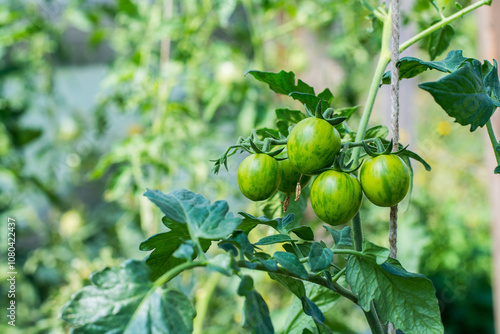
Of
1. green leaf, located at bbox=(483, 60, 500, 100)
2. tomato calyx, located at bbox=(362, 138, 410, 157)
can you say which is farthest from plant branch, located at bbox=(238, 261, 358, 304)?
green leaf, located at bbox=(483, 60, 500, 100)

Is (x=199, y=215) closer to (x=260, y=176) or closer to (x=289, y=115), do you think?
(x=260, y=176)

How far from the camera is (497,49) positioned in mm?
1017

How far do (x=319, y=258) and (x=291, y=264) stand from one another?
21 mm

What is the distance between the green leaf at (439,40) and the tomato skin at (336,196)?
0.84 ft

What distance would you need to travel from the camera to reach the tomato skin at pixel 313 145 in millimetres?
372

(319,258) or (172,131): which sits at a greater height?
(319,258)

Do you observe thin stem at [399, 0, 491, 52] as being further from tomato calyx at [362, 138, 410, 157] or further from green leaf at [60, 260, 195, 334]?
green leaf at [60, 260, 195, 334]

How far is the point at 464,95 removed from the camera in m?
0.37

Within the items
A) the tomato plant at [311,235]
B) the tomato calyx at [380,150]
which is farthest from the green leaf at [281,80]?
the tomato calyx at [380,150]

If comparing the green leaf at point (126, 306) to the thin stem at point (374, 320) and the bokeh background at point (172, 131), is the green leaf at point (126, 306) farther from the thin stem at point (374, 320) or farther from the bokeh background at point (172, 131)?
the bokeh background at point (172, 131)

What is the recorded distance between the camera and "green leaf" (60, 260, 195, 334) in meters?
0.28

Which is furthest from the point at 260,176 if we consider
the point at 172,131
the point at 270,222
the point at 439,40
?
the point at 172,131

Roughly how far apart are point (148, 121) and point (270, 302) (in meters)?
0.71

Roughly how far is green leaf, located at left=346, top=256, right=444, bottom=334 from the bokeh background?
645 millimetres
